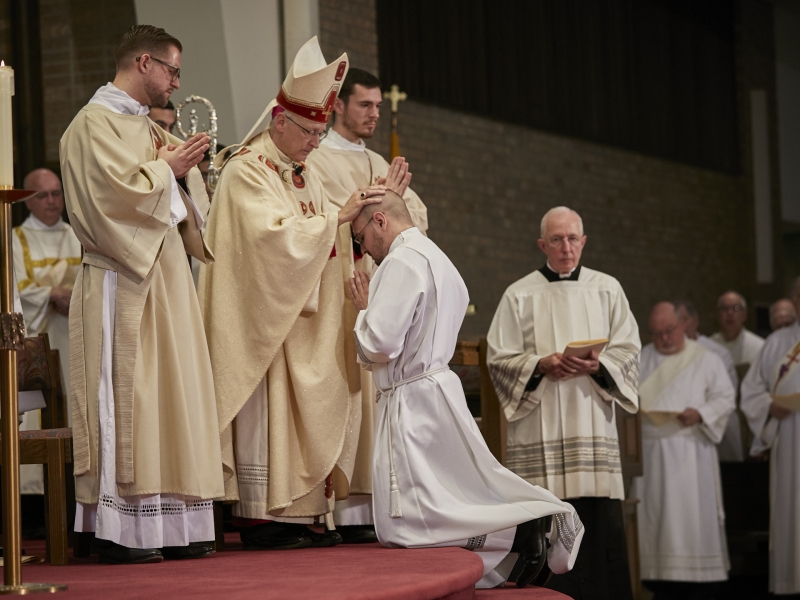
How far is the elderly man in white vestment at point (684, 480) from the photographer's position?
905 cm

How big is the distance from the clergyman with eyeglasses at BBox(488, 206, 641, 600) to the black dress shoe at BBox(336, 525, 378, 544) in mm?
1411

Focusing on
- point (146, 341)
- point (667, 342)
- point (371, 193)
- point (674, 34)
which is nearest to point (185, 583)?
point (146, 341)

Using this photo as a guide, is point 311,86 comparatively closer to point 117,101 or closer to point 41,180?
point 117,101

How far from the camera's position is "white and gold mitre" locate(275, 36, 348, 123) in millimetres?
5238

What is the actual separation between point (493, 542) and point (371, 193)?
155 cm

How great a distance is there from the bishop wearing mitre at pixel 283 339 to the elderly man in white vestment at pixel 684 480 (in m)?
4.57

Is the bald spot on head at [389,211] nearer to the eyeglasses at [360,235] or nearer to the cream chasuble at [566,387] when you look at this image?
the eyeglasses at [360,235]

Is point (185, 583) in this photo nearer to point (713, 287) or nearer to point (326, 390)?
point (326, 390)

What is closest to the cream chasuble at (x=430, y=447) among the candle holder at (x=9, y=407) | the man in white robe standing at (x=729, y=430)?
the candle holder at (x=9, y=407)

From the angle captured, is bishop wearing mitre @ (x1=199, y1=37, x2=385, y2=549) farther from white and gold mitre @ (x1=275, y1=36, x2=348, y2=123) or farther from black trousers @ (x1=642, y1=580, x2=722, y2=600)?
black trousers @ (x1=642, y1=580, x2=722, y2=600)

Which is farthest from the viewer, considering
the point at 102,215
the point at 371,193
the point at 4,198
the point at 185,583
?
the point at 371,193

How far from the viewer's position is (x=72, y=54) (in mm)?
9438

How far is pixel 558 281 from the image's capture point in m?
6.88

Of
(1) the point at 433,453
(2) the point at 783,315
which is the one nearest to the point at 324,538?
(1) the point at 433,453
